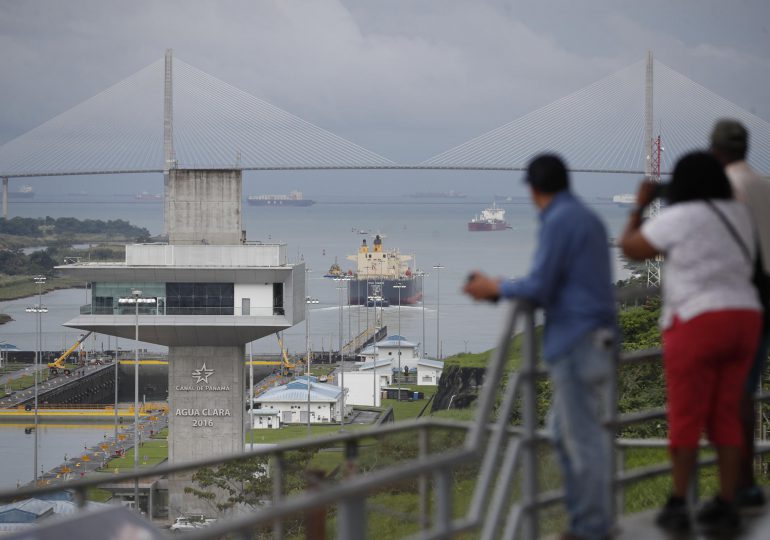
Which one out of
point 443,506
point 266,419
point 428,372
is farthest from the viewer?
point 428,372

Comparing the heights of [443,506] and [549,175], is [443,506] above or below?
below

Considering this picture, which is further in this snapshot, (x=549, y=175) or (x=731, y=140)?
(x=731, y=140)

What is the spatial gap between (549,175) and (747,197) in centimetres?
85

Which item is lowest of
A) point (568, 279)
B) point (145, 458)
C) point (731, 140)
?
point (145, 458)

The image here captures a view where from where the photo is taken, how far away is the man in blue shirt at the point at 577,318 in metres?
3.27

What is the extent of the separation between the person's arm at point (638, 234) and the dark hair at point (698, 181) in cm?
9

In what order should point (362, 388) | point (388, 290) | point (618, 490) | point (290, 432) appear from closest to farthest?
point (618, 490), point (290, 432), point (362, 388), point (388, 290)

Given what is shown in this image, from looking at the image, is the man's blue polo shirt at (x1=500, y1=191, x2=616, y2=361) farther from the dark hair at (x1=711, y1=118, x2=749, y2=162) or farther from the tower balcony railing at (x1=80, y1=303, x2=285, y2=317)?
the tower balcony railing at (x1=80, y1=303, x2=285, y2=317)

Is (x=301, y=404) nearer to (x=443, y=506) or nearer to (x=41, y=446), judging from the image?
(x=41, y=446)

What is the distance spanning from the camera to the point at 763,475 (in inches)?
357

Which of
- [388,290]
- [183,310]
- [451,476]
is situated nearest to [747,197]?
[451,476]

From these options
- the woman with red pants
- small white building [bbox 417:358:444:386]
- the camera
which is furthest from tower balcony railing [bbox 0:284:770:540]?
small white building [bbox 417:358:444:386]

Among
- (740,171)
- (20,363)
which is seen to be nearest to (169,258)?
(740,171)

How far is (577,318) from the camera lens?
330cm
